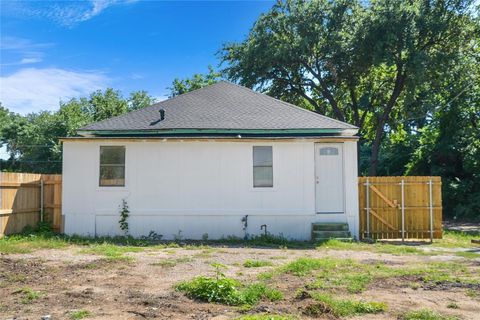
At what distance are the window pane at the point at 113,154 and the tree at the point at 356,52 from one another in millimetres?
13289

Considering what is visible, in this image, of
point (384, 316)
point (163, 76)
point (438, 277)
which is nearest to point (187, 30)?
point (163, 76)

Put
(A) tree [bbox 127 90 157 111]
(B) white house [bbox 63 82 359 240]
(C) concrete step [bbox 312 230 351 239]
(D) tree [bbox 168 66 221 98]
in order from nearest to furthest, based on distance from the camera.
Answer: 1. (C) concrete step [bbox 312 230 351 239]
2. (B) white house [bbox 63 82 359 240]
3. (D) tree [bbox 168 66 221 98]
4. (A) tree [bbox 127 90 157 111]

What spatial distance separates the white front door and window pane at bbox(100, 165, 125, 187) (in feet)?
18.8

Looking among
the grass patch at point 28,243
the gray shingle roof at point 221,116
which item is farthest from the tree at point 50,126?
the grass patch at point 28,243

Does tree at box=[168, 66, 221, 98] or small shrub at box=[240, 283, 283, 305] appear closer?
small shrub at box=[240, 283, 283, 305]

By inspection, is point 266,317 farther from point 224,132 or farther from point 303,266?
point 224,132

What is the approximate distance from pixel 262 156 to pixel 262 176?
587 mm

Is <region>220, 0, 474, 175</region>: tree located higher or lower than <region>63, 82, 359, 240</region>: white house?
higher

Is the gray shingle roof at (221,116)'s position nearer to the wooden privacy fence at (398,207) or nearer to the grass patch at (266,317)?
the wooden privacy fence at (398,207)

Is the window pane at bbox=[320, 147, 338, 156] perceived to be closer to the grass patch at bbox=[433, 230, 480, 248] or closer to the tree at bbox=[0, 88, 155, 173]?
the grass patch at bbox=[433, 230, 480, 248]

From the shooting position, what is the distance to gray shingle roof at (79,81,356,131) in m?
13.7

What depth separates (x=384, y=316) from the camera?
523 cm

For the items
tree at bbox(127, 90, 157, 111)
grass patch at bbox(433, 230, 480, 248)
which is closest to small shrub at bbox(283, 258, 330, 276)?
grass patch at bbox(433, 230, 480, 248)

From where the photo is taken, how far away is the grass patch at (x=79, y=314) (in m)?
5.09
